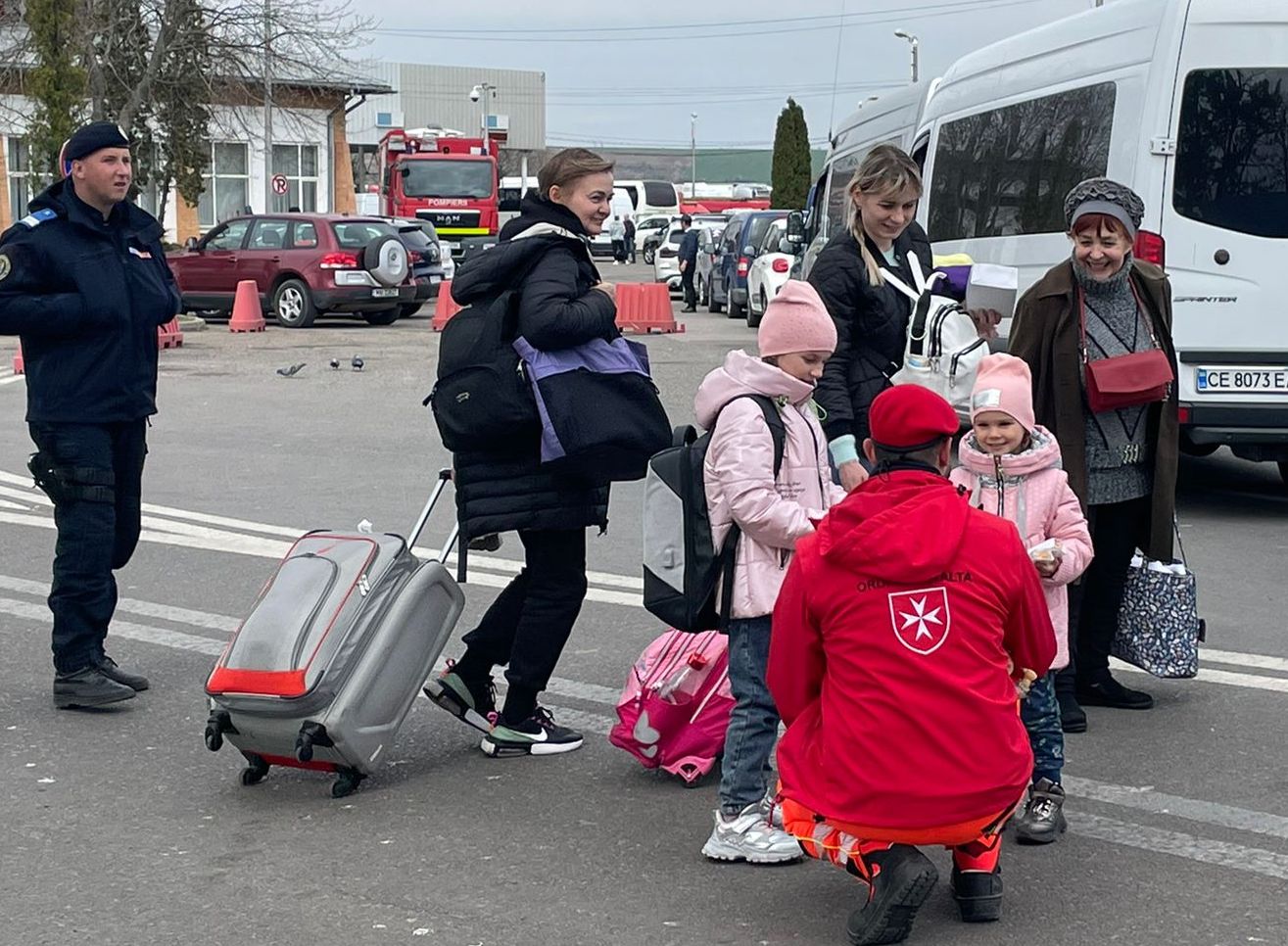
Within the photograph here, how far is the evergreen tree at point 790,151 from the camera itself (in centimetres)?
7950

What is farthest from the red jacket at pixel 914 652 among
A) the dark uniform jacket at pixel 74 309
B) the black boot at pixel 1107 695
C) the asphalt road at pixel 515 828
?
the dark uniform jacket at pixel 74 309

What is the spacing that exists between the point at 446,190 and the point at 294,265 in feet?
59.4

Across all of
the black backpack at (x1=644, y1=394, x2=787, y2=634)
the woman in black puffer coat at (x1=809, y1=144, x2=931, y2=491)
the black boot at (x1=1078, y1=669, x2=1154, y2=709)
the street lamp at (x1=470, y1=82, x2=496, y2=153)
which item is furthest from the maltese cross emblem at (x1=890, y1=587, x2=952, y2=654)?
the street lamp at (x1=470, y1=82, x2=496, y2=153)

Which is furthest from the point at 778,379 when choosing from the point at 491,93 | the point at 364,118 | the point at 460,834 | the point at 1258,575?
the point at 491,93

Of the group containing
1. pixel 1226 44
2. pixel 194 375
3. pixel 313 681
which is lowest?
pixel 194 375

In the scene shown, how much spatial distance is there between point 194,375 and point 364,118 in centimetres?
7061

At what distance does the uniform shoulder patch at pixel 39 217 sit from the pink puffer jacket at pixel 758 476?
2578 mm

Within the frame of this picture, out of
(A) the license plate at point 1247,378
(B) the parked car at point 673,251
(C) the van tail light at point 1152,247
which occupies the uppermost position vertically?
(C) the van tail light at point 1152,247

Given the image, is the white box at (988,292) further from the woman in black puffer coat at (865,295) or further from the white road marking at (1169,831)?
the white road marking at (1169,831)

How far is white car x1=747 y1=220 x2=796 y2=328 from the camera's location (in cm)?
2394

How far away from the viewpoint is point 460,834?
16.5 ft

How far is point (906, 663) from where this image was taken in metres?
4.09

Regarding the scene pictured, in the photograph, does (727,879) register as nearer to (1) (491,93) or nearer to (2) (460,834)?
(2) (460,834)

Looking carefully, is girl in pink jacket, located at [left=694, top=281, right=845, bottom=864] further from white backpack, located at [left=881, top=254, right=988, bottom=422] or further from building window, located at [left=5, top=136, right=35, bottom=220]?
building window, located at [left=5, top=136, right=35, bottom=220]
